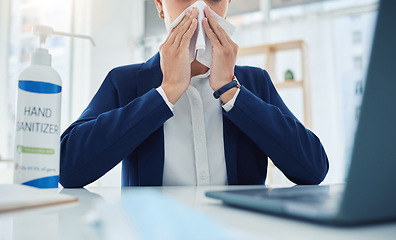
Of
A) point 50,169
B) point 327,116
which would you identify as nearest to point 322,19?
point 327,116

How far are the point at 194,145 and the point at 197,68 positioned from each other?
253 mm

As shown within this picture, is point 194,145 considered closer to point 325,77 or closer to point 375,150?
point 375,150

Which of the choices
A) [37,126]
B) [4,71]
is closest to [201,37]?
[37,126]

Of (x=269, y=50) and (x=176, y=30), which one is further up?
(x=269, y=50)

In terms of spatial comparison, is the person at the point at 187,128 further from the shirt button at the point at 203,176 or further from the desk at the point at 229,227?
the desk at the point at 229,227

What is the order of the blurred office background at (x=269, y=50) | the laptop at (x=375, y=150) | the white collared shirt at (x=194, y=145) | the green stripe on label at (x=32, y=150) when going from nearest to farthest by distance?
the laptop at (x=375, y=150)
the green stripe on label at (x=32, y=150)
the white collared shirt at (x=194, y=145)
the blurred office background at (x=269, y=50)

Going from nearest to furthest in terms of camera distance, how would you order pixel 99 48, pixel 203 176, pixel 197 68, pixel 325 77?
1. pixel 203 176
2. pixel 197 68
3. pixel 325 77
4. pixel 99 48

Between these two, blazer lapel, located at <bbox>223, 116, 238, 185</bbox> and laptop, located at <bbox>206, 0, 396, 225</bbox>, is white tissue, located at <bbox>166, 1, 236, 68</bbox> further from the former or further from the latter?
laptop, located at <bbox>206, 0, 396, 225</bbox>

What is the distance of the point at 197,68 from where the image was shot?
992 mm

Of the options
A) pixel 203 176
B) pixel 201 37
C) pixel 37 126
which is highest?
pixel 201 37

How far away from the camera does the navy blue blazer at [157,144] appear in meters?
0.74

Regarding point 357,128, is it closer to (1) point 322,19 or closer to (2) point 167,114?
(2) point 167,114

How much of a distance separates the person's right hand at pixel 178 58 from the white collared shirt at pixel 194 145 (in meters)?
0.07

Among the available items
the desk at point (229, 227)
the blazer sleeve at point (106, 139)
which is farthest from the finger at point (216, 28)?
the desk at point (229, 227)
